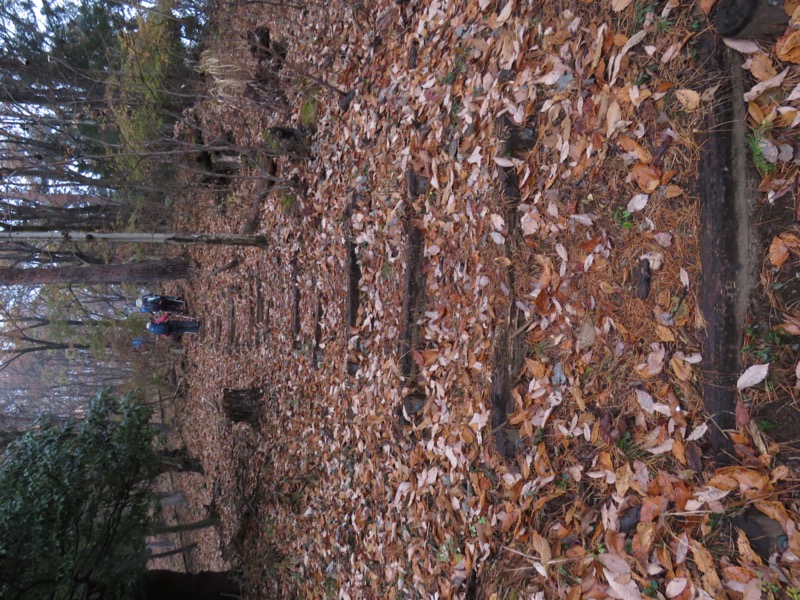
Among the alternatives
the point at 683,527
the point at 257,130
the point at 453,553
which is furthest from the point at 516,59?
the point at 257,130

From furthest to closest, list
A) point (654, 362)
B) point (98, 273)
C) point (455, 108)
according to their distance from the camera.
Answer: point (98, 273) < point (455, 108) < point (654, 362)

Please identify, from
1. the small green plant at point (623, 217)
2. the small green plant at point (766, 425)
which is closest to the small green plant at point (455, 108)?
the small green plant at point (623, 217)

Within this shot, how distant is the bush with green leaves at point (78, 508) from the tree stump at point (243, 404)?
968 millimetres

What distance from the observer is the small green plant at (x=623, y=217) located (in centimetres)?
248

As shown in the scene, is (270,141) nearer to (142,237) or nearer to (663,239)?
(142,237)

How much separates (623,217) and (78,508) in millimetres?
5353

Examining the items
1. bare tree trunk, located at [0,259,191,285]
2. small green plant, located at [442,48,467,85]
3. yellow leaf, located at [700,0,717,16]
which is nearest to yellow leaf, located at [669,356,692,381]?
yellow leaf, located at [700,0,717,16]

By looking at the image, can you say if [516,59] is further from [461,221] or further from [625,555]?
[625,555]

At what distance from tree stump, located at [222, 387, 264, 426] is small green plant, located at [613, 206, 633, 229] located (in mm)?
5497

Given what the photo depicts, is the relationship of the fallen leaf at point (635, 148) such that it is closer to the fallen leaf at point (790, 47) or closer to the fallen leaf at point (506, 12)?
the fallen leaf at point (790, 47)

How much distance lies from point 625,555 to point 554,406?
747 millimetres

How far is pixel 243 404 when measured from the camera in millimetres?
6910

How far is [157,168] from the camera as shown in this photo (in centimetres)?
1030

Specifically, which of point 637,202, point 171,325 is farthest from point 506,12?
point 171,325
